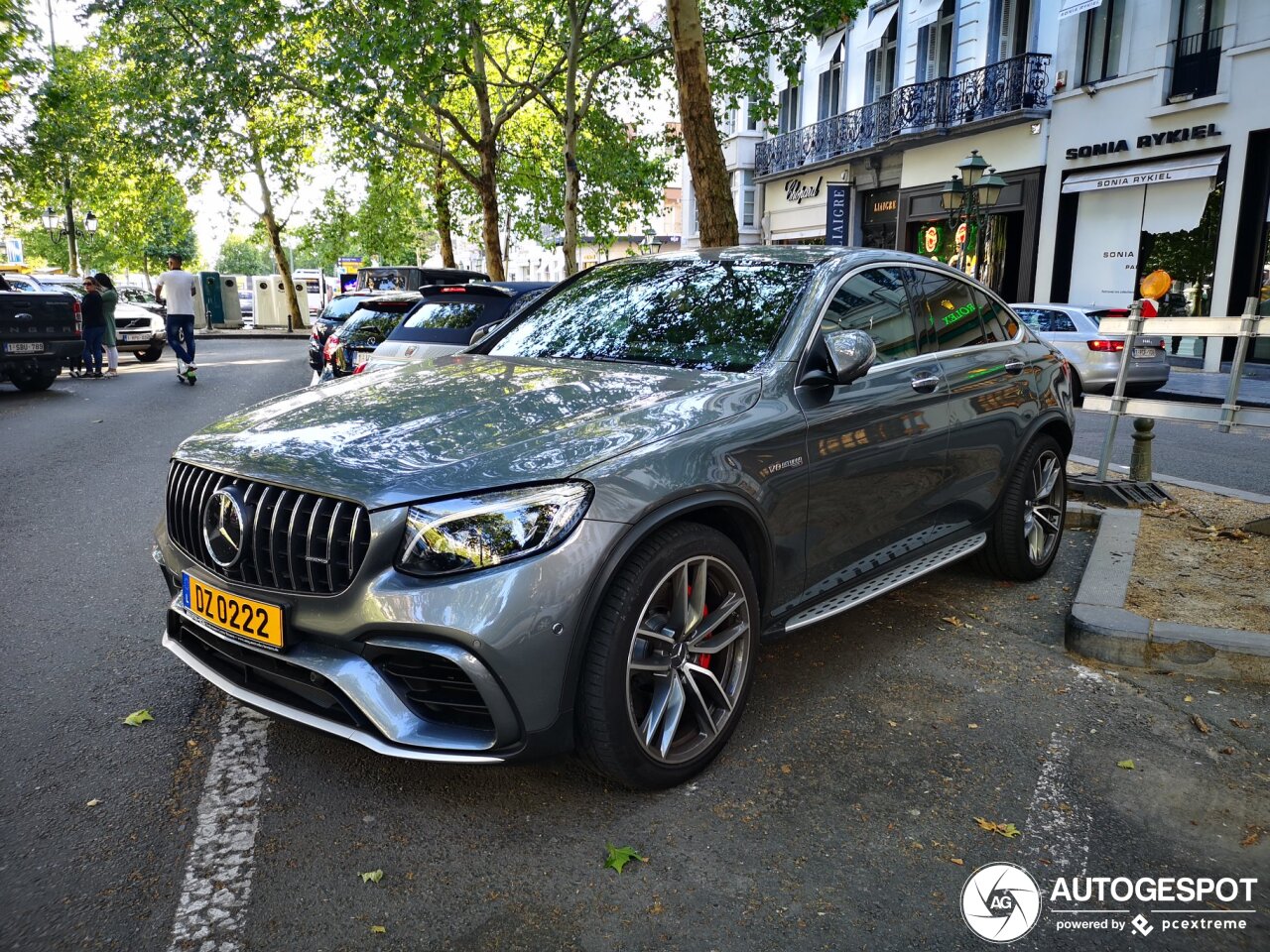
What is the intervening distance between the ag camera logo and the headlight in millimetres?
1429

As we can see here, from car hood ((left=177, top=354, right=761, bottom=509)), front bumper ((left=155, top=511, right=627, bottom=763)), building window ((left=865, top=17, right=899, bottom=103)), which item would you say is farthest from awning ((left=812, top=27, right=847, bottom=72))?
front bumper ((left=155, top=511, right=627, bottom=763))

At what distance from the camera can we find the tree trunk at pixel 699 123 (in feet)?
30.8

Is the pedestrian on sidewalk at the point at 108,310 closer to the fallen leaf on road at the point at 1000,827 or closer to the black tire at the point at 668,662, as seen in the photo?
the black tire at the point at 668,662

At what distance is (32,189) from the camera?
105 feet

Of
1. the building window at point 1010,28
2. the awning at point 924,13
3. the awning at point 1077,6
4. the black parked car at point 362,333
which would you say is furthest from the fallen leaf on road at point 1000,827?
the awning at point 924,13

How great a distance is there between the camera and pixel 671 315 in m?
4.09

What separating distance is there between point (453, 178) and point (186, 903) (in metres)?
35.7

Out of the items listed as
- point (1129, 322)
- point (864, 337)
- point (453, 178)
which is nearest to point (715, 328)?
point (864, 337)

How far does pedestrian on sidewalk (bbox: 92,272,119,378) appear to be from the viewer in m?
17.1

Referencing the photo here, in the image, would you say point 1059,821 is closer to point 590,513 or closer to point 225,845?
Answer: point 590,513

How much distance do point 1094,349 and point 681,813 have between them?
43.3 ft

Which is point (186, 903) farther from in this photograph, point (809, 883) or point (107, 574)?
point (107, 574)

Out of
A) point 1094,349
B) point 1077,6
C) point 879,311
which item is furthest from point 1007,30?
point 879,311

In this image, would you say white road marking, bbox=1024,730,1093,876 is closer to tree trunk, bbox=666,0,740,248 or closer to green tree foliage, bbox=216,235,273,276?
tree trunk, bbox=666,0,740,248
